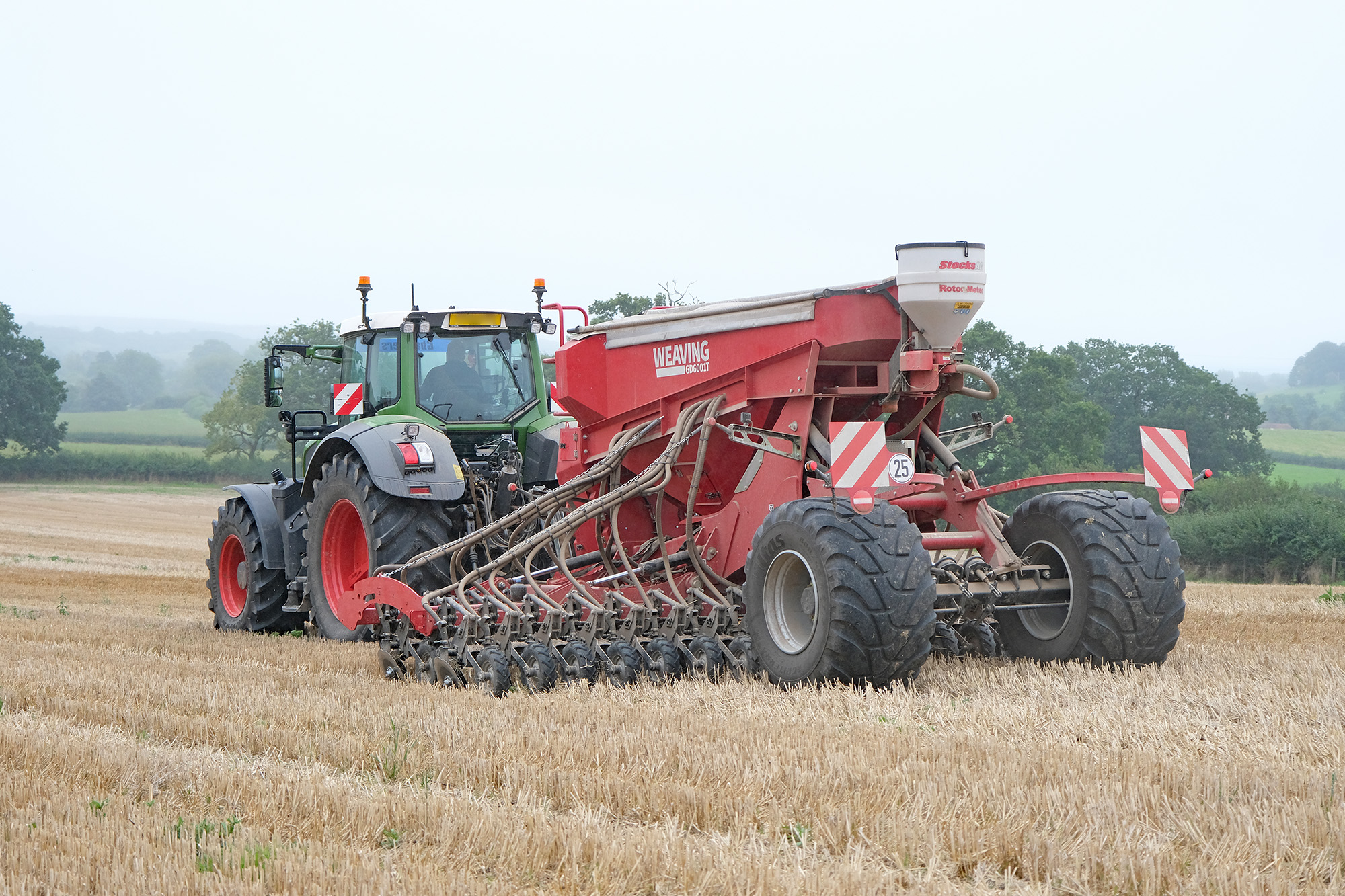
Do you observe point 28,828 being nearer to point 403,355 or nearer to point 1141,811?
point 1141,811

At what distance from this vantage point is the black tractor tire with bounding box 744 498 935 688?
17.9 feet

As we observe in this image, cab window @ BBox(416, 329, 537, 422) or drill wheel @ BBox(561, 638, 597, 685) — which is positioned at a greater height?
cab window @ BBox(416, 329, 537, 422)

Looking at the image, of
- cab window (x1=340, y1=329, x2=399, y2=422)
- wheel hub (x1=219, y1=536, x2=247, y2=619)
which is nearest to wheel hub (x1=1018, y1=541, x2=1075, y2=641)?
cab window (x1=340, y1=329, x2=399, y2=422)

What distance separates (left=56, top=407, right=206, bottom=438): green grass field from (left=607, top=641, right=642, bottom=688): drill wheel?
73.6m

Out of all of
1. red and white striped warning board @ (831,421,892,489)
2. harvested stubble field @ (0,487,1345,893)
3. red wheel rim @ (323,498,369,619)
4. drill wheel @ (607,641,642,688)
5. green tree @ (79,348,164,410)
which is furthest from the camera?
green tree @ (79,348,164,410)

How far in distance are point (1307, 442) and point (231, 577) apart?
58102mm

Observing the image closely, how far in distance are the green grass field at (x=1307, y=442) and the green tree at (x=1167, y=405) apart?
973 centimetres

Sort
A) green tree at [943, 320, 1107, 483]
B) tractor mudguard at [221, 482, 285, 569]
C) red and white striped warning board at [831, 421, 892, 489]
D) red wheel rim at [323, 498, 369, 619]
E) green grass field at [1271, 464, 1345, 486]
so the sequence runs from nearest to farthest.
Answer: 1. red and white striped warning board at [831, 421, 892, 489]
2. red wheel rim at [323, 498, 369, 619]
3. tractor mudguard at [221, 482, 285, 569]
4. green tree at [943, 320, 1107, 483]
5. green grass field at [1271, 464, 1345, 486]

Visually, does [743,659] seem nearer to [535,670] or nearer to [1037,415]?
[535,670]

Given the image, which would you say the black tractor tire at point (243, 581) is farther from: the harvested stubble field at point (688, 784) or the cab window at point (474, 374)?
the harvested stubble field at point (688, 784)

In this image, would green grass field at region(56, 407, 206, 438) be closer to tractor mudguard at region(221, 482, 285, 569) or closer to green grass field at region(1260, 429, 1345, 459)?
green grass field at region(1260, 429, 1345, 459)

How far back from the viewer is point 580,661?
640cm

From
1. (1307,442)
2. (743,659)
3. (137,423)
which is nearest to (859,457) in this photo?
(743,659)

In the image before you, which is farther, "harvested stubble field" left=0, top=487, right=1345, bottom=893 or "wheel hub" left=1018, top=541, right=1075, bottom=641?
"wheel hub" left=1018, top=541, right=1075, bottom=641
